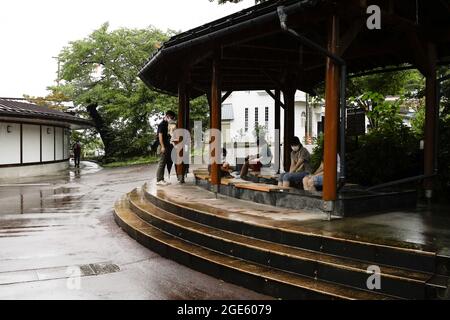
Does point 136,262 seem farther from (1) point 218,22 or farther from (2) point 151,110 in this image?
(2) point 151,110

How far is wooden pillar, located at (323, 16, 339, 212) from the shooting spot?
5.79 meters

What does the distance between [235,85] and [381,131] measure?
483cm

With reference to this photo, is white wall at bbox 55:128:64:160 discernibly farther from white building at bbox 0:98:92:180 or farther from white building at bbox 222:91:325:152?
white building at bbox 222:91:325:152

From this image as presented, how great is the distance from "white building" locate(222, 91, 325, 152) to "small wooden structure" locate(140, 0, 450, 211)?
99.7ft

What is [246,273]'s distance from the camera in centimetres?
480

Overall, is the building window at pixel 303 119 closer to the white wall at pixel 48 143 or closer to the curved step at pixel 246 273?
the white wall at pixel 48 143

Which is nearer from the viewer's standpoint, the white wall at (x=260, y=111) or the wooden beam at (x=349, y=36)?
the wooden beam at (x=349, y=36)

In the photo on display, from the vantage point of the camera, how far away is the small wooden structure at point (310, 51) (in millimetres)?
5820

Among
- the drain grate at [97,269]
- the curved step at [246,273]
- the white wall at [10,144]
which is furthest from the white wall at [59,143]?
the drain grate at [97,269]

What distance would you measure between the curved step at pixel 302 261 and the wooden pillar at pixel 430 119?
14.3 feet

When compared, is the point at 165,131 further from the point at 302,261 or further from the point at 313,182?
the point at 302,261

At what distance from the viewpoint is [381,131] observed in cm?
1006

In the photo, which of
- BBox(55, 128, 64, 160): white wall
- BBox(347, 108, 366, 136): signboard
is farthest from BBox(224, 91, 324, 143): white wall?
BBox(347, 108, 366, 136): signboard

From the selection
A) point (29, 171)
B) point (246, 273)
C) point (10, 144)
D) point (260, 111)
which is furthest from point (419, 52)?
point (260, 111)
